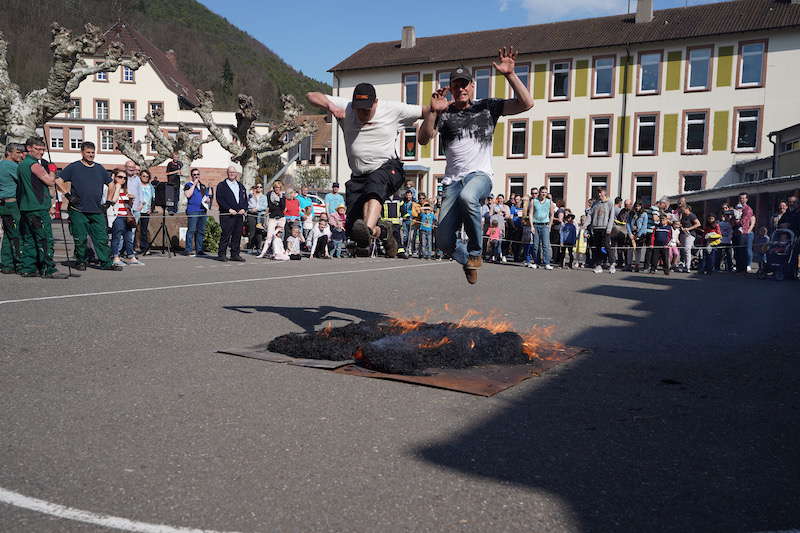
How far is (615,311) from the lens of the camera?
32.5 ft

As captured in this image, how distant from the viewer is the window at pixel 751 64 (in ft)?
139

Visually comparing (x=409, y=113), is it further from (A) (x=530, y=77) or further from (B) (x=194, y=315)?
(A) (x=530, y=77)

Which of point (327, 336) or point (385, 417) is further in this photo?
point (327, 336)

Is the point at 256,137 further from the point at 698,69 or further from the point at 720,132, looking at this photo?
the point at 698,69

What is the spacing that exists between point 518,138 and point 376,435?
47314 millimetres

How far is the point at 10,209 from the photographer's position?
38.8ft

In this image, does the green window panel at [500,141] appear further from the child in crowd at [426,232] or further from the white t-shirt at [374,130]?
the white t-shirt at [374,130]

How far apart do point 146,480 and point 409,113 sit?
530 centimetres

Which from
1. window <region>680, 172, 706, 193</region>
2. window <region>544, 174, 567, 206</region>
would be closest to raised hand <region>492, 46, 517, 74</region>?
window <region>680, 172, 706, 193</region>

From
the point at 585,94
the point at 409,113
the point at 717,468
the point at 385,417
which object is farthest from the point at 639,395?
the point at 585,94

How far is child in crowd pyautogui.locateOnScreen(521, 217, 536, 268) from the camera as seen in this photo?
1988 centimetres

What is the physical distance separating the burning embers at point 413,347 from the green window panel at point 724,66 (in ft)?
139

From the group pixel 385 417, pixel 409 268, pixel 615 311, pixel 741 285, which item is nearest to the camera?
pixel 385 417

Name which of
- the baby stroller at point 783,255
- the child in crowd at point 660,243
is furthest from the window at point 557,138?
the baby stroller at point 783,255
